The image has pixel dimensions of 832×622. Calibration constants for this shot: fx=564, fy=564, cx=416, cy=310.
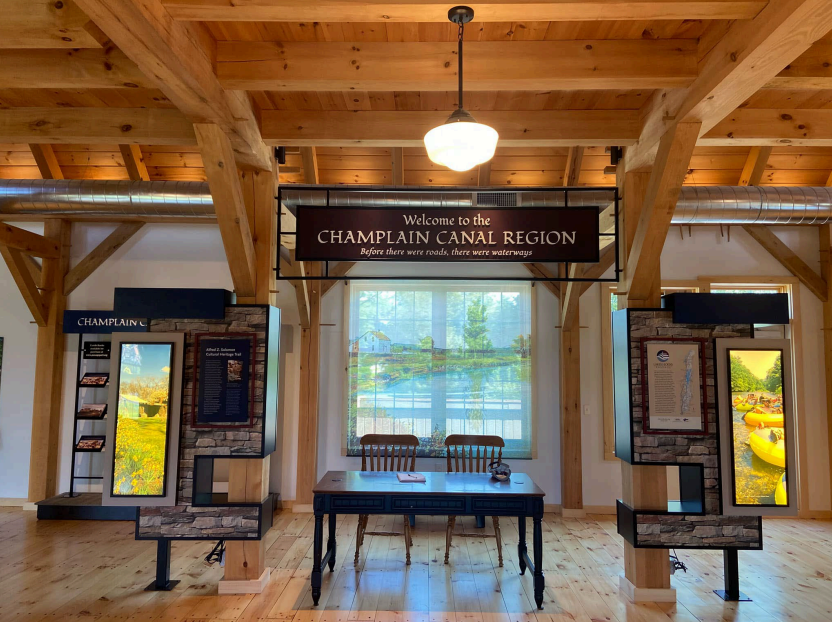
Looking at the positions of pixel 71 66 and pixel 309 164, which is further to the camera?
pixel 309 164

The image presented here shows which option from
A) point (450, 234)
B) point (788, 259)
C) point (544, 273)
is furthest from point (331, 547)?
point (788, 259)

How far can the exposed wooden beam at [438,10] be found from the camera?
2.59 metres

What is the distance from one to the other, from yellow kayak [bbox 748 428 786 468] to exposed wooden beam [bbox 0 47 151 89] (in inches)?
182

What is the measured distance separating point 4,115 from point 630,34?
4230mm

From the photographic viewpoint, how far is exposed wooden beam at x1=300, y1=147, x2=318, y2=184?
5824 millimetres

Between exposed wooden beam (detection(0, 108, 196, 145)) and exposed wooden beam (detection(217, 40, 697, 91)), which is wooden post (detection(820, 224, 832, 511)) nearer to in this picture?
exposed wooden beam (detection(217, 40, 697, 91))

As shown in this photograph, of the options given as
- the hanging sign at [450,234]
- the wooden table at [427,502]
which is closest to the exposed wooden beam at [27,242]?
the hanging sign at [450,234]

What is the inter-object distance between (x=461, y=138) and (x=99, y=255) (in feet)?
20.0

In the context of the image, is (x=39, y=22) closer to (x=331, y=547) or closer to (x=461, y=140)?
(x=461, y=140)

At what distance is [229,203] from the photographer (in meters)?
3.86

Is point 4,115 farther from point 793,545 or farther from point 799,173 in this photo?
point 793,545

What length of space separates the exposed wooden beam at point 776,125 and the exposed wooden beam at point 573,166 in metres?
1.92

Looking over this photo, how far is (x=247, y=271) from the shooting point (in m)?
4.24

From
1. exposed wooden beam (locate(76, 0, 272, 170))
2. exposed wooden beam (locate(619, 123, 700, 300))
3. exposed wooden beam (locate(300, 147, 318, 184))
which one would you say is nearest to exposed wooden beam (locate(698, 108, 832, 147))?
exposed wooden beam (locate(619, 123, 700, 300))
